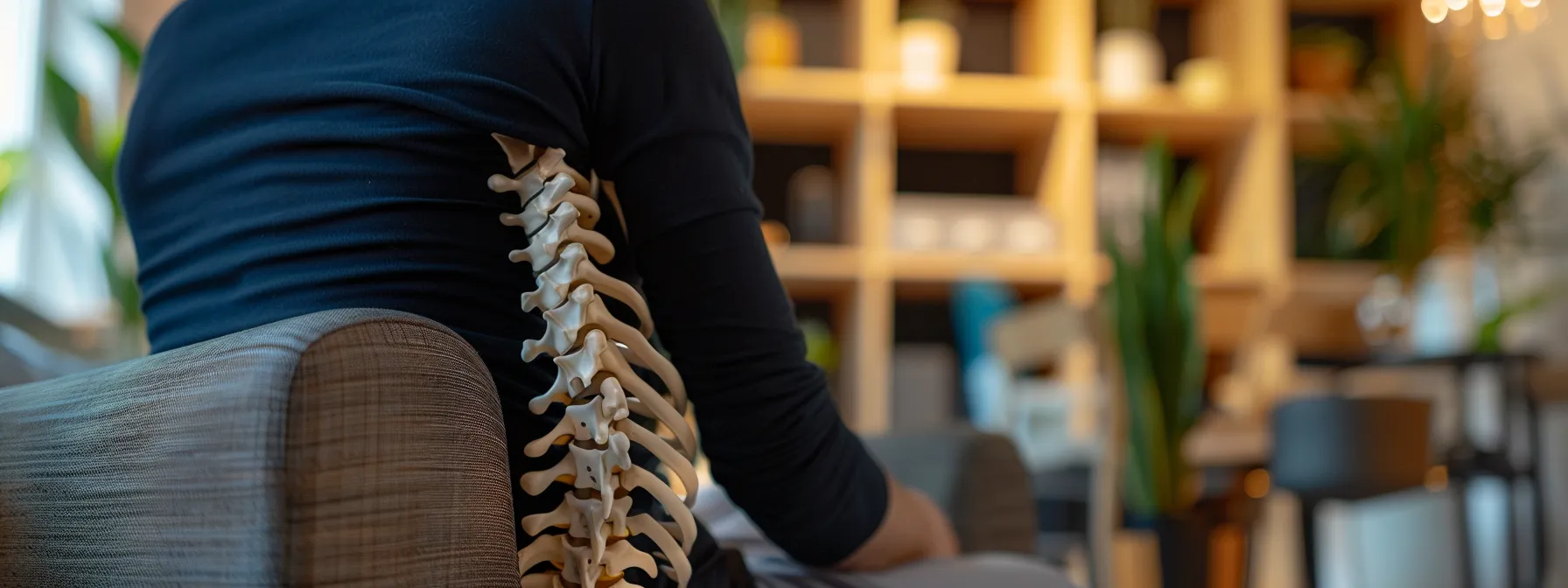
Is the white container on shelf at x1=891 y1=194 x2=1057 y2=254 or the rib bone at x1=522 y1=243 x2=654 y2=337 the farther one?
the white container on shelf at x1=891 y1=194 x2=1057 y2=254

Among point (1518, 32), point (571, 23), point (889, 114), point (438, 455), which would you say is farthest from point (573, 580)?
point (1518, 32)

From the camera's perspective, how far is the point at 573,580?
0.59m

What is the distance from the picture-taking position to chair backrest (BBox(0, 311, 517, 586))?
413 mm

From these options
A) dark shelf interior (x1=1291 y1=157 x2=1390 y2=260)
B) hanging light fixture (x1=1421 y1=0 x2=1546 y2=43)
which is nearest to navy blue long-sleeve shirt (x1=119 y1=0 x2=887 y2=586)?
hanging light fixture (x1=1421 y1=0 x2=1546 y2=43)

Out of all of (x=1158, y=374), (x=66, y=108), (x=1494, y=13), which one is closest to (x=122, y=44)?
(x=66, y=108)

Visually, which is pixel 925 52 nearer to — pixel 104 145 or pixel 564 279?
pixel 104 145

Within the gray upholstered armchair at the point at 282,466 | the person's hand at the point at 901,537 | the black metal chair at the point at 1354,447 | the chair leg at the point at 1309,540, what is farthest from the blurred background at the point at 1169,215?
the gray upholstered armchair at the point at 282,466

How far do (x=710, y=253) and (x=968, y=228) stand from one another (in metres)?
3.04

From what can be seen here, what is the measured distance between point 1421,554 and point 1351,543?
0.19 metres

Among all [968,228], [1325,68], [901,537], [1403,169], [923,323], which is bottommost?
[923,323]

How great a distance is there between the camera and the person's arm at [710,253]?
25.2 inches

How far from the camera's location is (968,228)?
11.9ft

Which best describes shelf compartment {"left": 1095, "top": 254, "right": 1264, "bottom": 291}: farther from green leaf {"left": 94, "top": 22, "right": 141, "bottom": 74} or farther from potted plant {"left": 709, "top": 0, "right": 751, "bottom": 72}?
green leaf {"left": 94, "top": 22, "right": 141, "bottom": 74}

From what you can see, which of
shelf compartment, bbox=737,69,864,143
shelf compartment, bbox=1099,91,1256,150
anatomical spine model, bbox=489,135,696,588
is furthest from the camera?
shelf compartment, bbox=1099,91,1256,150
